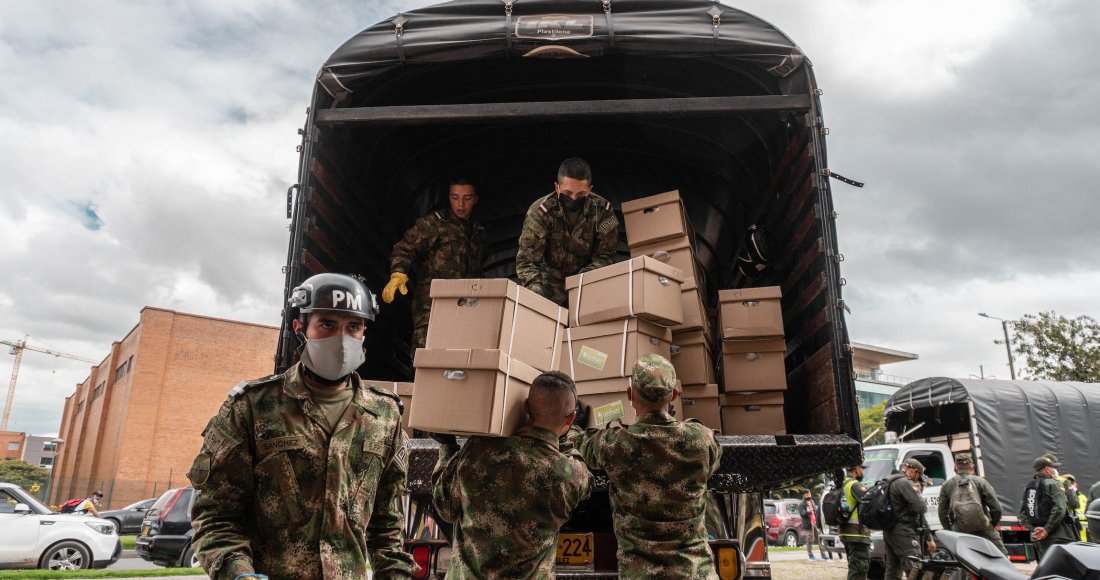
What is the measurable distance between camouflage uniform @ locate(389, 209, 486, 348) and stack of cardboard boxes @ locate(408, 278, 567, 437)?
1813 millimetres

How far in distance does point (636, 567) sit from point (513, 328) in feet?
3.21

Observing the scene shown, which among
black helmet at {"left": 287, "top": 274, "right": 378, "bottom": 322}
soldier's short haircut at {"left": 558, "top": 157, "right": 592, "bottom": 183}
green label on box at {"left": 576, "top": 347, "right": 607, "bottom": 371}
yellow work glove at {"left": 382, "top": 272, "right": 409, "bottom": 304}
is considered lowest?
black helmet at {"left": 287, "top": 274, "right": 378, "bottom": 322}

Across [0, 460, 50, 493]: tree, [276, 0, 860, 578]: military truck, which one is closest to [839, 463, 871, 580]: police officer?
[276, 0, 860, 578]: military truck

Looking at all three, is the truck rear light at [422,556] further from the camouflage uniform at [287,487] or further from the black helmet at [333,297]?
the black helmet at [333,297]

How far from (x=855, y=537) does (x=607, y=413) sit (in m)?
5.36

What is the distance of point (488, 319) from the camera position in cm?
273

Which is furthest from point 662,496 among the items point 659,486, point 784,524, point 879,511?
point 784,524

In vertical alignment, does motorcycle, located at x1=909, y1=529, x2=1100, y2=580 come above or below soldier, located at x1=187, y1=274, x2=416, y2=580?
below

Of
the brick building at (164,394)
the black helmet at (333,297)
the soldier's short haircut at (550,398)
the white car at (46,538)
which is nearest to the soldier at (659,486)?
the soldier's short haircut at (550,398)

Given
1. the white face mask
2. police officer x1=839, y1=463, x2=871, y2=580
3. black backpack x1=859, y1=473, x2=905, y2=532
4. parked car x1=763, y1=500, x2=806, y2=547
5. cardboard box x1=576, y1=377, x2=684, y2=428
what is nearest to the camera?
the white face mask

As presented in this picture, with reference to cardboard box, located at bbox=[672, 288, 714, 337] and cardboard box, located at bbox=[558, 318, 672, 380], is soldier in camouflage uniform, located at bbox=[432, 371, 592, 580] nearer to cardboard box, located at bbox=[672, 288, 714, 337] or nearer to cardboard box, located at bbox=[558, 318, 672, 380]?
cardboard box, located at bbox=[558, 318, 672, 380]

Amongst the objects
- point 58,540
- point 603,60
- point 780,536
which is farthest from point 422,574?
point 780,536

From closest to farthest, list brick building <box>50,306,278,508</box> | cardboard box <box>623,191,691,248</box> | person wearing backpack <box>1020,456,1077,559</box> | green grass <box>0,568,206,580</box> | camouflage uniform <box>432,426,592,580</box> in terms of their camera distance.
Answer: camouflage uniform <box>432,426,592,580</box> < cardboard box <box>623,191,691,248</box> < person wearing backpack <box>1020,456,1077,559</box> < green grass <box>0,568,206,580</box> < brick building <box>50,306,278,508</box>

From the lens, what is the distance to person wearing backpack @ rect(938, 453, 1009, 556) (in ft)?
24.2
